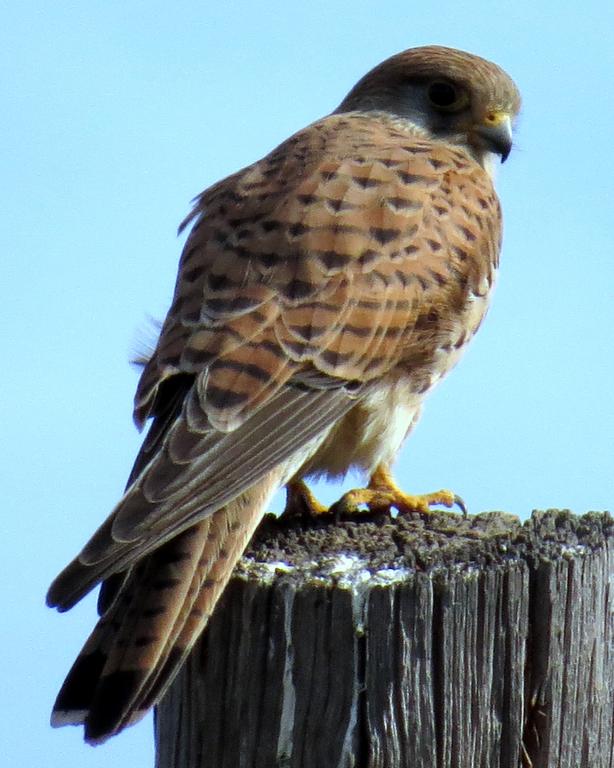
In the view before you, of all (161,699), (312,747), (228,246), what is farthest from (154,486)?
(228,246)

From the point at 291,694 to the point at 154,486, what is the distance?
63 cm

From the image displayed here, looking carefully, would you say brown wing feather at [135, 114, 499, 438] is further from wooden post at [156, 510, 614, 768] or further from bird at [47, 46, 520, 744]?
wooden post at [156, 510, 614, 768]

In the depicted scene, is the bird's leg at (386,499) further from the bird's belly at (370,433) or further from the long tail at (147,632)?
the long tail at (147,632)

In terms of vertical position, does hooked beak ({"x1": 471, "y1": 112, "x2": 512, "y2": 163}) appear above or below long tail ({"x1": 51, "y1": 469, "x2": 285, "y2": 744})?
above

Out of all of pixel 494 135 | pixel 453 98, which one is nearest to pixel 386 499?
pixel 494 135

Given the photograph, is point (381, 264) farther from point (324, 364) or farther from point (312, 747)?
point (312, 747)

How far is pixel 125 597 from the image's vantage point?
3.11m

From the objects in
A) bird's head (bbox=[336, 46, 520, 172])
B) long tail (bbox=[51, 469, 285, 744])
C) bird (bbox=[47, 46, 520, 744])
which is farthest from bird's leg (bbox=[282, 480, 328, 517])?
bird's head (bbox=[336, 46, 520, 172])

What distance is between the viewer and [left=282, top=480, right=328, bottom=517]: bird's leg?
172 inches

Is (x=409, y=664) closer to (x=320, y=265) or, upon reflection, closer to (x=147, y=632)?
(x=147, y=632)

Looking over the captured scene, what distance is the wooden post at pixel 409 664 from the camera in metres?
2.83

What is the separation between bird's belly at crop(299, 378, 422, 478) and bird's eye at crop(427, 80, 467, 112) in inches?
65.4

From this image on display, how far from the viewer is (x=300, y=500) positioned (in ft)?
14.7

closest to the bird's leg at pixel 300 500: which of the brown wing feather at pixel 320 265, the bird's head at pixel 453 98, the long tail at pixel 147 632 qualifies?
the brown wing feather at pixel 320 265
